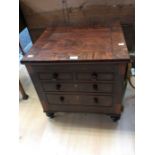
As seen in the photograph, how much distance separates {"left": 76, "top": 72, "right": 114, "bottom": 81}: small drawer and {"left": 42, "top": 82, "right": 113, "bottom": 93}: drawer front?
0.05 m

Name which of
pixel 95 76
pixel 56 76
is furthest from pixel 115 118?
pixel 56 76

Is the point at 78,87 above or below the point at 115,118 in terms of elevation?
above

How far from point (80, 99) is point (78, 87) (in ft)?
0.41

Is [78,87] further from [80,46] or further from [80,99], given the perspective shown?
[80,46]

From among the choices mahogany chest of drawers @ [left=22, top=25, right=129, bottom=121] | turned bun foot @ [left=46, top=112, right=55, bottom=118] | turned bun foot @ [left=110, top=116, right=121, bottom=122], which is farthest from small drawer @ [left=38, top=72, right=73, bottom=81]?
turned bun foot @ [left=110, top=116, right=121, bottom=122]

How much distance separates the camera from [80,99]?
1.40 m

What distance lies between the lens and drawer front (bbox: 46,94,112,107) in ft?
4.48

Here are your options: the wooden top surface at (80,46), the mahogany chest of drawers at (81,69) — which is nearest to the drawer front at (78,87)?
the mahogany chest of drawers at (81,69)
